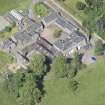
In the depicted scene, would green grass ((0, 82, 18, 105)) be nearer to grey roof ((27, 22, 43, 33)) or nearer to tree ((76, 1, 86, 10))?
grey roof ((27, 22, 43, 33))

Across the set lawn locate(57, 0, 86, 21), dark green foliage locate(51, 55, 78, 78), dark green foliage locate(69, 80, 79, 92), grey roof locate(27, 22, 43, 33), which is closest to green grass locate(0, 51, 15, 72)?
grey roof locate(27, 22, 43, 33)

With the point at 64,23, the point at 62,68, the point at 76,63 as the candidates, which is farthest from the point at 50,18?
the point at 62,68

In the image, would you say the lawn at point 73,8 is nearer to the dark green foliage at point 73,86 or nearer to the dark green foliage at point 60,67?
the dark green foliage at point 60,67

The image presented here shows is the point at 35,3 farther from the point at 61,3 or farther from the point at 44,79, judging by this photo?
the point at 44,79

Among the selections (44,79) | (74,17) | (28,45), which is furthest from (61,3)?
(44,79)

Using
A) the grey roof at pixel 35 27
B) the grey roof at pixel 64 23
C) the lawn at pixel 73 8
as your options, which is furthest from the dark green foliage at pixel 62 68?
the lawn at pixel 73 8

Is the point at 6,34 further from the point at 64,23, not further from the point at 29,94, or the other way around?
the point at 29,94
